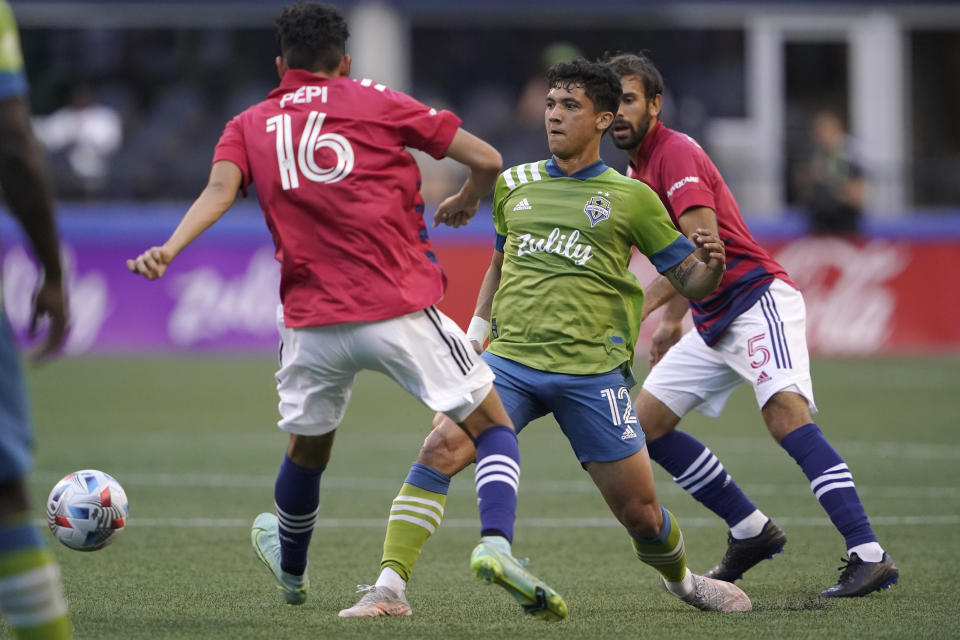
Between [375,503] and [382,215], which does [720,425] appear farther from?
[382,215]

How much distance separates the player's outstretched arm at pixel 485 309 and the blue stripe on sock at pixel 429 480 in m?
0.52

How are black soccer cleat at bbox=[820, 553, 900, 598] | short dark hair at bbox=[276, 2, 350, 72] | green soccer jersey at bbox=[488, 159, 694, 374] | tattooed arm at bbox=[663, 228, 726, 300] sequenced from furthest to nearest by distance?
black soccer cleat at bbox=[820, 553, 900, 598] → green soccer jersey at bbox=[488, 159, 694, 374] → tattooed arm at bbox=[663, 228, 726, 300] → short dark hair at bbox=[276, 2, 350, 72]

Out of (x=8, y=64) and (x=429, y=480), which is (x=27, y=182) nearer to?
(x=8, y=64)

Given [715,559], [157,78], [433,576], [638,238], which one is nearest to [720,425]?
[715,559]

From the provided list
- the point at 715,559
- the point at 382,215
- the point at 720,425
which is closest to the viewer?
the point at 382,215

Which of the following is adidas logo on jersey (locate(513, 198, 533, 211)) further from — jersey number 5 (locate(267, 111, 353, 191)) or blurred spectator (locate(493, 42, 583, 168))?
blurred spectator (locate(493, 42, 583, 168))

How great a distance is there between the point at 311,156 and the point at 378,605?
175 centimetres

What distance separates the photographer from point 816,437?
21.9 feet

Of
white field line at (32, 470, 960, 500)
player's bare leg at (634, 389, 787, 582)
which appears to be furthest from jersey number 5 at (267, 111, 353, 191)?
white field line at (32, 470, 960, 500)

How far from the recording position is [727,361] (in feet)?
22.9

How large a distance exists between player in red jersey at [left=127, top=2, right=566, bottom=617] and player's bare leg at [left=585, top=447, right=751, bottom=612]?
0.53m

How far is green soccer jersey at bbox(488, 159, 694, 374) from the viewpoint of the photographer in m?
6.04

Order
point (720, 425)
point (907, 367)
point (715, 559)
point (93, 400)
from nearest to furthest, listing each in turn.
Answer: point (715, 559) < point (720, 425) < point (93, 400) < point (907, 367)

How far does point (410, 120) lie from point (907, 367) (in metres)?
13.6
